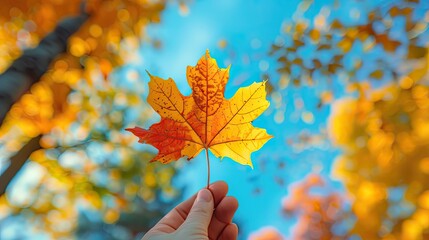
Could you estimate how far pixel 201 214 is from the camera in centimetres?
59

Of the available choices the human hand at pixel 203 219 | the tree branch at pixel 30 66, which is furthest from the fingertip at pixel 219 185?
the tree branch at pixel 30 66

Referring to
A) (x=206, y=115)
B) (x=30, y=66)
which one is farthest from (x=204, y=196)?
(x=30, y=66)

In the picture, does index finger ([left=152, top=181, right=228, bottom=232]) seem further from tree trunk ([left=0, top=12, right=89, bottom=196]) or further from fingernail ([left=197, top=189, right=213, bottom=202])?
tree trunk ([left=0, top=12, right=89, bottom=196])

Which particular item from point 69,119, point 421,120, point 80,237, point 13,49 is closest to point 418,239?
point 421,120

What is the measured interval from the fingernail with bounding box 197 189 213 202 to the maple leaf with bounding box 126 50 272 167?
73mm

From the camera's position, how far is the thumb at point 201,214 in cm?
56

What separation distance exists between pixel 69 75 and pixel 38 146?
0.46m

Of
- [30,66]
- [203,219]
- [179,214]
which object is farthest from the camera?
[30,66]

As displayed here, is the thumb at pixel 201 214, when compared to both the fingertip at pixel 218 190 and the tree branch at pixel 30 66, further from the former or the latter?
the tree branch at pixel 30 66

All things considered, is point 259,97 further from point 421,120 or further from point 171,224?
point 421,120

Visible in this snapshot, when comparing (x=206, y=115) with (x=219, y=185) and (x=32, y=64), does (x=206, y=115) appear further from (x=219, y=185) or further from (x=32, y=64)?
(x=32, y=64)

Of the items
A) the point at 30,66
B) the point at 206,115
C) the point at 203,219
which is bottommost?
the point at 203,219

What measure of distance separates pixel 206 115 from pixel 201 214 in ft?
0.55

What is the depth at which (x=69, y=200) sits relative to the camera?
9.78ft
